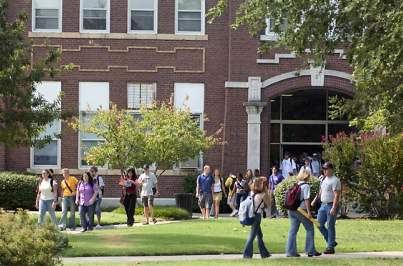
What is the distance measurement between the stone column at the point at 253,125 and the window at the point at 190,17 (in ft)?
10.2

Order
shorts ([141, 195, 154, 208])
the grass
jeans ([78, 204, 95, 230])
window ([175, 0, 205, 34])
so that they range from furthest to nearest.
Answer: window ([175, 0, 205, 34]) < shorts ([141, 195, 154, 208]) < jeans ([78, 204, 95, 230]) < the grass

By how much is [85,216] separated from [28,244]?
12026mm

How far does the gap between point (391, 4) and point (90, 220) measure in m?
12.8

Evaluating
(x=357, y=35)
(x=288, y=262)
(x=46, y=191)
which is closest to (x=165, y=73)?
(x=46, y=191)

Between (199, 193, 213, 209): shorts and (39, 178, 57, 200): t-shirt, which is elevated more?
(39, 178, 57, 200): t-shirt

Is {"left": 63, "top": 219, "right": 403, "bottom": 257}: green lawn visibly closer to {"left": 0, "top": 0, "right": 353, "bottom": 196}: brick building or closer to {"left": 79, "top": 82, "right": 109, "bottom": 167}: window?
{"left": 0, "top": 0, "right": 353, "bottom": 196}: brick building

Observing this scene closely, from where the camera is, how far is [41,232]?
12047 millimetres

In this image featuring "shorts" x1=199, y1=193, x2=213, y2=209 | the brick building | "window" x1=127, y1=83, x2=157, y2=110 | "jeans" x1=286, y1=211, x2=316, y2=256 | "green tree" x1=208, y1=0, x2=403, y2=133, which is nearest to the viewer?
"green tree" x1=208, y1=0, x2=403, y2=133

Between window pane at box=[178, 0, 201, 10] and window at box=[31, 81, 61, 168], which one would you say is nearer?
window at box=[31, 81, 61, 168]

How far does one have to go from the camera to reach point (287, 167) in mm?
34500

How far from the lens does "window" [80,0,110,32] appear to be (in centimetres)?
3531

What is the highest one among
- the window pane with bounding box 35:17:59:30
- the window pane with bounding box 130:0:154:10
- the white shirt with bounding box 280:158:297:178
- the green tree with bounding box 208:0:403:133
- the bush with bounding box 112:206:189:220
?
the window pane with bounding box 130:0:154:10

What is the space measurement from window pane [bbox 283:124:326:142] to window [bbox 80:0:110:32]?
28.2ft

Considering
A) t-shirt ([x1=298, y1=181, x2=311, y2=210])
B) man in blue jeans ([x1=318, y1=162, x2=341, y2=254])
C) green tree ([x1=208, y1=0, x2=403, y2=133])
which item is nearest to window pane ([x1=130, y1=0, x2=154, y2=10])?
man in blue jeans ([x1=318, y1=162, x2=341, y2=254])
